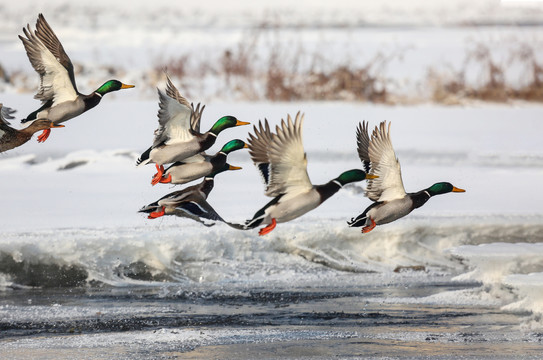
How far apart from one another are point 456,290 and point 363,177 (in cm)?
202

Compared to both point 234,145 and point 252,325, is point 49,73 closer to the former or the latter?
point 234,145

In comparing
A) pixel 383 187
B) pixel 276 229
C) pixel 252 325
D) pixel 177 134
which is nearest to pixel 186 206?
pixel 177 134

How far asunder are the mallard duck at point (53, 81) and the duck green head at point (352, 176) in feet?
3.28

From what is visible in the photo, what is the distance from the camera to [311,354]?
179 inches

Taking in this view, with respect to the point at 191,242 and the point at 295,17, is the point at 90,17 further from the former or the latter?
the point at 191,242

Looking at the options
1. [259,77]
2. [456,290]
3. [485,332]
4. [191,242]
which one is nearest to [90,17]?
[259,77]

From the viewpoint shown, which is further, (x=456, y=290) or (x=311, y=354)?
(x=456, y=290)

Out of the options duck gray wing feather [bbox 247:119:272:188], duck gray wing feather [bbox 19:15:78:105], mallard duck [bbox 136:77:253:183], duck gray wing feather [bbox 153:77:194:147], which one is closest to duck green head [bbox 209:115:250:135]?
mallard duck [bbox 136:77:253:183]

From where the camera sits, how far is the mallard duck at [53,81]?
3969mm

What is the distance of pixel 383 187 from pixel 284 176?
1.58 feet

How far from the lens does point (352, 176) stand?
12.2 ft

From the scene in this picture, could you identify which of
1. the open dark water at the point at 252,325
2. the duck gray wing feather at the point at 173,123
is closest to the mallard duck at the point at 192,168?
the duck gray wing feather at the point at 173,123

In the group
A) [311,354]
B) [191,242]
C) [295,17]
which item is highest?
[295,17]

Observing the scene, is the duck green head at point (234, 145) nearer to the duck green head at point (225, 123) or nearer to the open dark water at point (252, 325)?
the duck green head at point (225, 123)
